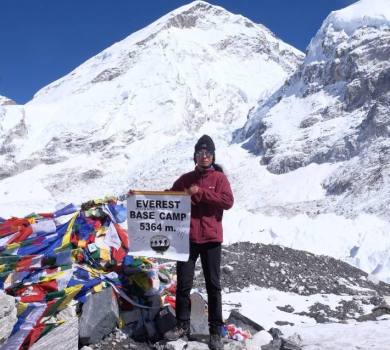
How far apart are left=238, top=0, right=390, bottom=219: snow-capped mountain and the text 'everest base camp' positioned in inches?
8.6

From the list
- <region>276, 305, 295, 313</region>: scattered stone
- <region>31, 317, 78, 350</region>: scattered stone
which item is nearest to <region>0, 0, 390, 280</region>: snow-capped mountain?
<region>276, 305, 295, 313</region>: scattered stone

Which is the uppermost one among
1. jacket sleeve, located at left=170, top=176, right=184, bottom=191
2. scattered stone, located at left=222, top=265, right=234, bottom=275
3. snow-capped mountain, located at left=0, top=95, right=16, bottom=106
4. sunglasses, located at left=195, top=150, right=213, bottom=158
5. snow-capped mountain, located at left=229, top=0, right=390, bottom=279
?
snow-capped mountain, located at left=0, top=95, right=16, bottom=106

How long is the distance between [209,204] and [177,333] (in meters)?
1.11

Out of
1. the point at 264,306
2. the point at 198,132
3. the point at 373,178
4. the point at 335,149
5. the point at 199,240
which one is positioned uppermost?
the point at 198,132

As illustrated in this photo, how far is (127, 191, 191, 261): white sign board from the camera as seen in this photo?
15.4 feet

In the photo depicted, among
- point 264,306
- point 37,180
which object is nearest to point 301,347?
point 264,306

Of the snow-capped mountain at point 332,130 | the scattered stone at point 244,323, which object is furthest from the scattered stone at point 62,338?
the snow-capped mountain at point 332,130

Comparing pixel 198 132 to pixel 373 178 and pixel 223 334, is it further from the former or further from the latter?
pixel 223 334

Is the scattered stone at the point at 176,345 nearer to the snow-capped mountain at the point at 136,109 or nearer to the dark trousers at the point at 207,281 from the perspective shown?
the dark trousers at the point at 207,281

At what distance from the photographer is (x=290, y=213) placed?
129 feet

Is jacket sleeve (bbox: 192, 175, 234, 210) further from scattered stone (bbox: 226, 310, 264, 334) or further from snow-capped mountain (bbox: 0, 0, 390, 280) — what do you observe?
snow-capped mountain (bbox: 0, 0, 390, 280)

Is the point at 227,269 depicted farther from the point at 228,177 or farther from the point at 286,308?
the point at 228,177

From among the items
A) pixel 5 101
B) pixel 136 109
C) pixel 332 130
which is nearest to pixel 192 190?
pixel 332 130

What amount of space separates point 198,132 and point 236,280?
88.0 meters
